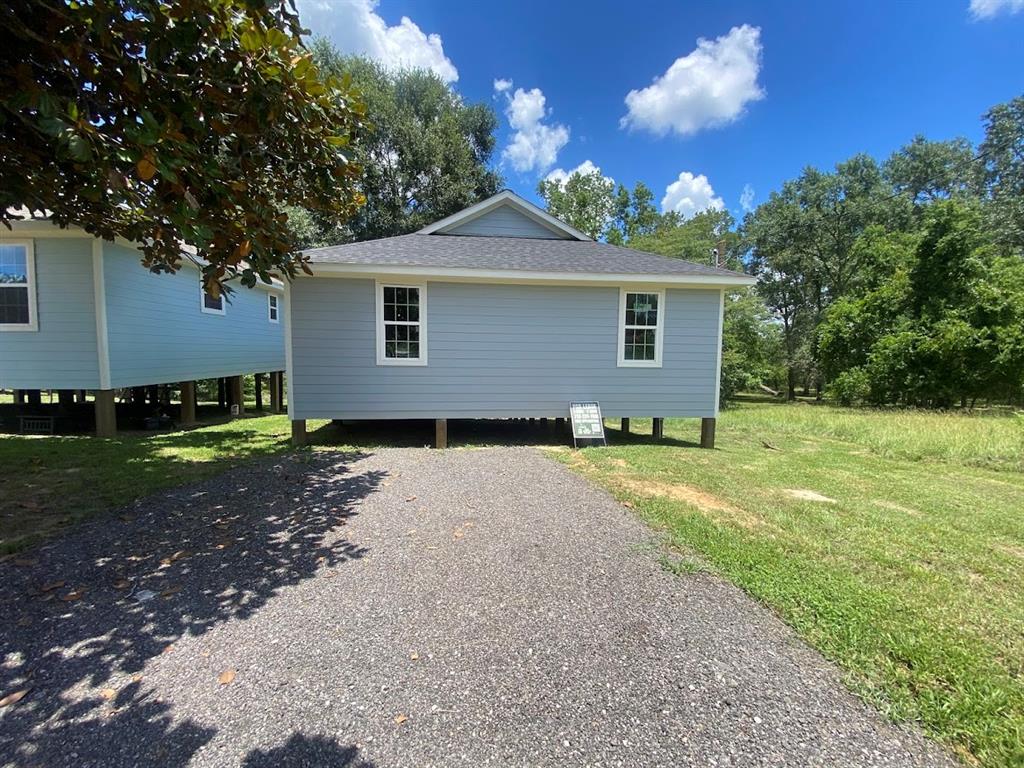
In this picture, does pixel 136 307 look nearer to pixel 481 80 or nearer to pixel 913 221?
pixel 481 80

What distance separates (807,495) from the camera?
548 cm

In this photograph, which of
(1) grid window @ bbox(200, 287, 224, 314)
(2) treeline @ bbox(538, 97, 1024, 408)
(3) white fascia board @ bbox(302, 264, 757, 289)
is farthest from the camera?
(2) treeline @ bbox(538, 97, 1024, 408)

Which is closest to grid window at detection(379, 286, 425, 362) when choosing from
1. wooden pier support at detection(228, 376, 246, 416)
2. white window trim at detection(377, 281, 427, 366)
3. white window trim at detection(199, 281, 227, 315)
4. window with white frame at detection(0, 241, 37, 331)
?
white window trim at detection(377, 281, 427, 366)

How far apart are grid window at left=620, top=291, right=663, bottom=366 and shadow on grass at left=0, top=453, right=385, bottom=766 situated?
212 inches

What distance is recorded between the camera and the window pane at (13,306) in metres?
8.05

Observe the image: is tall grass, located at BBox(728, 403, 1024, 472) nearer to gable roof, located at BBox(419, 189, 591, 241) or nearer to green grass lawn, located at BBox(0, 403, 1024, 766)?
green grass lawn, located at BBox(0, 403, 1024, 766)

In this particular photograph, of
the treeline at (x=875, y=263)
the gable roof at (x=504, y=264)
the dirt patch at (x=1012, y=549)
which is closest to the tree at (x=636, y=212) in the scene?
the treeline at (x=875, y=263)

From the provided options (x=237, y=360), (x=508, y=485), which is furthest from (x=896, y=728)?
(x=237, y=360)

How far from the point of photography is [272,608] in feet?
9.07

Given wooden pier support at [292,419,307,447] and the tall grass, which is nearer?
wooden pier support at [292,419,307,447]

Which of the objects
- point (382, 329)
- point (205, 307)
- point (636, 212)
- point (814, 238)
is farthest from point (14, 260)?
point (814, 238)

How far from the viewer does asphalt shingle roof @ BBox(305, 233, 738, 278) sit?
751 cm

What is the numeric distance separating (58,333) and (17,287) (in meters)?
1.11

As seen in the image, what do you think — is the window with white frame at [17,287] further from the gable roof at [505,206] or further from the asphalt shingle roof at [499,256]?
the gable roof at [505,206]
